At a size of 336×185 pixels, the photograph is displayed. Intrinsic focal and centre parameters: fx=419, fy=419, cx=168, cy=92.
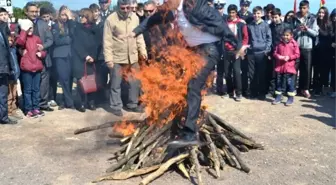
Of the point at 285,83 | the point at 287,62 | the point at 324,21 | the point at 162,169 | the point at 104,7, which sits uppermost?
the point at 104,7

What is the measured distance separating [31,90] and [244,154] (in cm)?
439

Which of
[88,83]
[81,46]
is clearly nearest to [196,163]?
[88,83]

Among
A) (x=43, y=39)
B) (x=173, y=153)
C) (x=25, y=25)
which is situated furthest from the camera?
(x=43, y=39)

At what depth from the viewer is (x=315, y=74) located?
31.8ft

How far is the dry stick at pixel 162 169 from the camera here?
483 centimetres

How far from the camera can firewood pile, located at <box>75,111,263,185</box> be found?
5125mm

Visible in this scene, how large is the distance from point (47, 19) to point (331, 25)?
19.9 feet

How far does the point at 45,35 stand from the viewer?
26.8ft

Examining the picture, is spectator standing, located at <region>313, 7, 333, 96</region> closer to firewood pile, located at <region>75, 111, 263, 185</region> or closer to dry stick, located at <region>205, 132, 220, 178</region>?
firewood pile, located at <region>75, 111, 263, 185</region>

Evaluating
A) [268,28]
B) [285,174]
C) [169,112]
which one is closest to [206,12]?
[169,112]

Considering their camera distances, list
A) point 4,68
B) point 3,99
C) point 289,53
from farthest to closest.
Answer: point 289,53
point 3,99
point 4,68

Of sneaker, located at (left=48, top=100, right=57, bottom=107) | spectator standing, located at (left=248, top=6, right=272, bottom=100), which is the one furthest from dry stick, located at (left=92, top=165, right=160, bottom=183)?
spectator standing, located at (left=248, top=6, right=272, bottom=100)

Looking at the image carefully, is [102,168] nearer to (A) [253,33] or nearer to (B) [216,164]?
(B) [216,164]

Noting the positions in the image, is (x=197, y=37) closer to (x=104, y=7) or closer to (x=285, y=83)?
(x=104, y=7)
